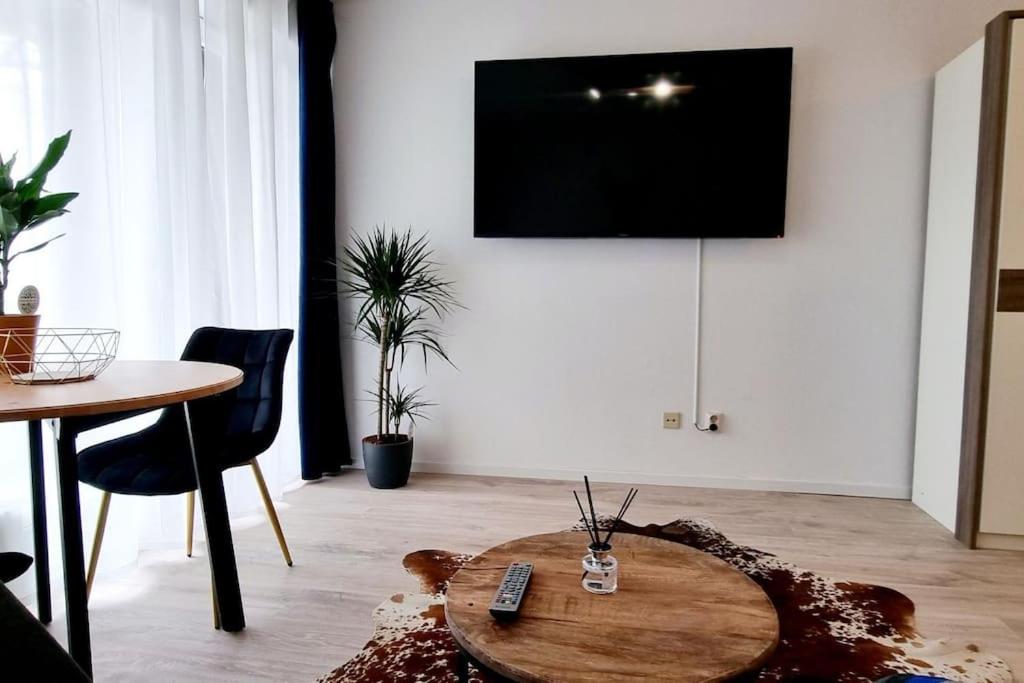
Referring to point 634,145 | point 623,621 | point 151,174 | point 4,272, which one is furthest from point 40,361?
point 634,145

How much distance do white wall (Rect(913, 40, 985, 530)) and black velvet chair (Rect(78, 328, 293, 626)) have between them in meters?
2.93

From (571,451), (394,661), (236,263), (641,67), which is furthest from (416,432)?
(641,67)

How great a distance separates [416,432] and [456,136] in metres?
1.78

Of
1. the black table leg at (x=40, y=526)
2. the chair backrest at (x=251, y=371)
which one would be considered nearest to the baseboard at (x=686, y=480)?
the chair backrest at (x=251, y=371)

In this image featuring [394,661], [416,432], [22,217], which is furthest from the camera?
[416,432]

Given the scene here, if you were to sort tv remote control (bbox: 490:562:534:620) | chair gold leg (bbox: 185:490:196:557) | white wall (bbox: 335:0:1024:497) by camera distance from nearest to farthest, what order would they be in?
tv remote control (bbox: 490:562:534:620)
chair gold leg (bbox: 185:490:196:557)
white wall (bbox: 335:0:1024:497)

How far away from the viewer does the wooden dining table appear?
4.45ft

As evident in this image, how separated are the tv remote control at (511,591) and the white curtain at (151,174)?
183 cm

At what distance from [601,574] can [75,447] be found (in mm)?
1248

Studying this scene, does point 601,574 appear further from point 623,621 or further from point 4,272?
point 4,272

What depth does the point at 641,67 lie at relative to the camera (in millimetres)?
3342

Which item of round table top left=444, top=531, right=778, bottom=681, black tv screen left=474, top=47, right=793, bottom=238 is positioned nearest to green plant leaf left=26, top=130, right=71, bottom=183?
round table top left=444, top=531, right=778, bottom=681

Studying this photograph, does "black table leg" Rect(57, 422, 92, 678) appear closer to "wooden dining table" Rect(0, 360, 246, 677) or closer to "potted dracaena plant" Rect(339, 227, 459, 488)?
"wooden dining table" Rect(0, 360, 246, 677)

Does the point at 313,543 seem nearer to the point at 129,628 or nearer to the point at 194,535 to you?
the point at 194,535
